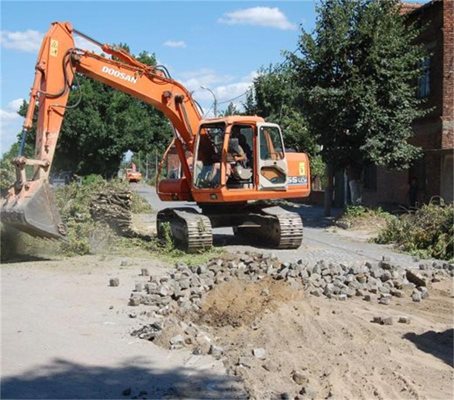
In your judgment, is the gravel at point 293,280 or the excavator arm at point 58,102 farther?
the excavator arm at point 58,102

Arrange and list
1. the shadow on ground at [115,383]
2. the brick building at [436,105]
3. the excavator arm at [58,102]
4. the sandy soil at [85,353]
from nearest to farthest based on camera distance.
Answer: the shadow on ground at [115,383] < the sandy soil at [85,353] < the excavator arm at [58,102] < the brick building at [436,105]

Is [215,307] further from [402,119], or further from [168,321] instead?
[402,119]

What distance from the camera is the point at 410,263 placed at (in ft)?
39.7

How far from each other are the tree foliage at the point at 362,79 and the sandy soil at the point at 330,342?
10.8 metres

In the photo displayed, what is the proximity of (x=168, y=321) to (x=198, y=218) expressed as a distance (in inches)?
237

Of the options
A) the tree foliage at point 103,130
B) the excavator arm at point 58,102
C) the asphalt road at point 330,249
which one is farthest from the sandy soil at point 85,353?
the tree foliage at point 103,130

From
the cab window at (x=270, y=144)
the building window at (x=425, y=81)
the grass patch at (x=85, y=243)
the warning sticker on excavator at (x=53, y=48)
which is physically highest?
the building window at (x=425, y=81)

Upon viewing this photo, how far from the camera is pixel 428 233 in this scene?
45.6 ft

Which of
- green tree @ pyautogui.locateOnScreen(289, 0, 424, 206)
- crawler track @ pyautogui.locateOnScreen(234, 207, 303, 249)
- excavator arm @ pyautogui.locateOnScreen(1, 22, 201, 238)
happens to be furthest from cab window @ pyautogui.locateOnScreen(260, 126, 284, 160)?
green tree @ pyautogui.locateOnScreen(289, 0, 424, 206)

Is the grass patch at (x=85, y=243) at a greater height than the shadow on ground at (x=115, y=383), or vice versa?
the grass patch at (x=85, y=243)

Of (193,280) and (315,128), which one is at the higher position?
(315,128)

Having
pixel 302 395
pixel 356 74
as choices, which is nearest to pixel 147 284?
pixel 302 395

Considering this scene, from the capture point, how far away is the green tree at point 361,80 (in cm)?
1931

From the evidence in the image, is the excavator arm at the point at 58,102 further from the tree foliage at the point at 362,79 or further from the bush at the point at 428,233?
the tree foliage at the point at 362,79
